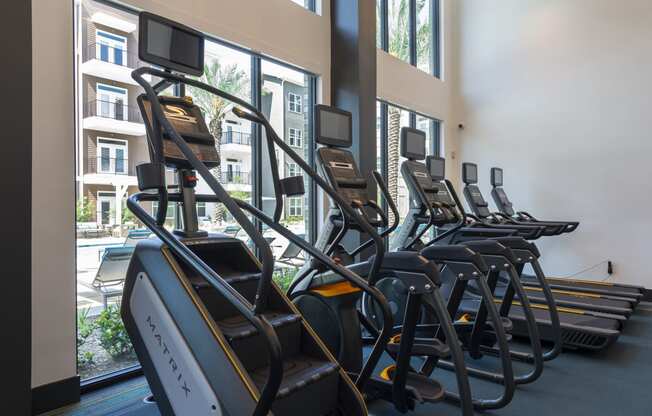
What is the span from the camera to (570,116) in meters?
6.65

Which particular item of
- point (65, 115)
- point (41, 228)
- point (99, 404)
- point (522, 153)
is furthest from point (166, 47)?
point (522, 153)

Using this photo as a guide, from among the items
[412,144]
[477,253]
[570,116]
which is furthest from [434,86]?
[477,253]

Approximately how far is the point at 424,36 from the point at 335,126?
214 inches

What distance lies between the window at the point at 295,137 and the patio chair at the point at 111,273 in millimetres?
2322

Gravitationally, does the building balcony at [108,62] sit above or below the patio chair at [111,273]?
above

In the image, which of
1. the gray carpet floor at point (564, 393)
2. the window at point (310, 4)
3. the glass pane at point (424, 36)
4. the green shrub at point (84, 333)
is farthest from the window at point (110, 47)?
the glass pane at point (424, 36)

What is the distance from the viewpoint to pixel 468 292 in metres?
4.24

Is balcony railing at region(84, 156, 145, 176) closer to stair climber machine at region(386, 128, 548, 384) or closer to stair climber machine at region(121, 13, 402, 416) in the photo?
stair climber machine at region(121, 13, 402, 416)

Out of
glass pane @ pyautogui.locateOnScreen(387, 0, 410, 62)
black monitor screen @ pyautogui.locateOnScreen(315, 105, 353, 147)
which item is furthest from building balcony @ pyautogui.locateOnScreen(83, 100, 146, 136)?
glass pane @ pyautogui.locateOnScreen(387, 0, 410, 62)

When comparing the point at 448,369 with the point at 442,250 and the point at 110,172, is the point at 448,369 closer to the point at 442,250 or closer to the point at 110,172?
the point at 442,250

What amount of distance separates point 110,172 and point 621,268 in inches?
264

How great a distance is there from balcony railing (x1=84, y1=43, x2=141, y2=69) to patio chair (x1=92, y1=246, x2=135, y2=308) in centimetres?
142

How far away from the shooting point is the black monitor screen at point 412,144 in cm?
401

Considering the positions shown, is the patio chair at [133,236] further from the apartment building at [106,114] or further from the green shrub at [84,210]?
the green shrub at [84,210]
